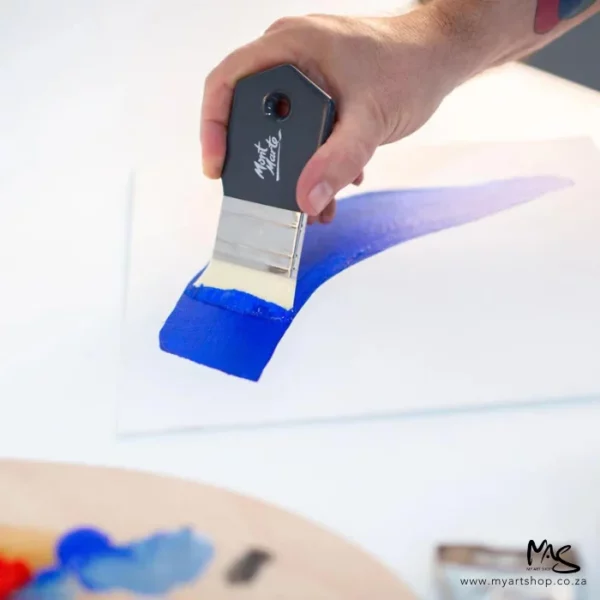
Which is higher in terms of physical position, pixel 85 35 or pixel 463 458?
pixel 85 35

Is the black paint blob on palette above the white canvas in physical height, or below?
below

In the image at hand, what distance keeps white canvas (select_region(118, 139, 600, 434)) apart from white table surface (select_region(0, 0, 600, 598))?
0.02 m

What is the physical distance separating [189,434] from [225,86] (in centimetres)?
33

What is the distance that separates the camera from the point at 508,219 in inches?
31.0

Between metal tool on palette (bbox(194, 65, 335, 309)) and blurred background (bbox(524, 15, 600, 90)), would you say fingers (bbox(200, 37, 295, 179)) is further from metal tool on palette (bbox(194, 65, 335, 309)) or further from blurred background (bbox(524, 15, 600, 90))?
blurred background (bbox(524, 15, 600, 90))

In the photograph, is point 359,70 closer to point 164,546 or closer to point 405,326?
point 405,326

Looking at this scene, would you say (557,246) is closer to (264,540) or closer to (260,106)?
(260,106)

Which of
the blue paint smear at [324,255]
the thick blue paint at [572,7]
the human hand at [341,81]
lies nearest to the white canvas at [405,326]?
the blue paint smear at [324,255]

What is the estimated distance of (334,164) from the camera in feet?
2.06

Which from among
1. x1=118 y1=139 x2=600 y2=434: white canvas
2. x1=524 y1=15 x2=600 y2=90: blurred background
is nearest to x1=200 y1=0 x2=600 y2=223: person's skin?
x1=118 y1=139 x2=600 y2=434: white canvas

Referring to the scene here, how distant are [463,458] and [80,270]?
16.8 inches

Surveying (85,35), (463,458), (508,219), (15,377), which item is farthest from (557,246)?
(85,35)

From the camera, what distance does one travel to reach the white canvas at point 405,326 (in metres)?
0.60

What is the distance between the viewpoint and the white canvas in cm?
60
